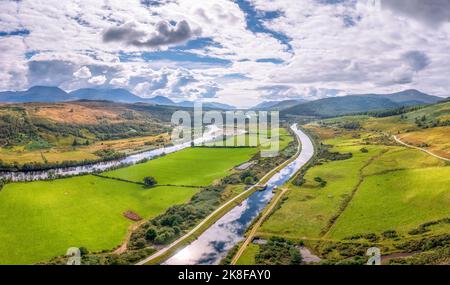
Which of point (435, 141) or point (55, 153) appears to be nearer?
point (435, 141)

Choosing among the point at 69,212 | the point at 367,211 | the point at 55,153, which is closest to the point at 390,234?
the point at 367,211

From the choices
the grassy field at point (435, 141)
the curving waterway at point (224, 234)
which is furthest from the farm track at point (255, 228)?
the grassy field at point (435, 141)

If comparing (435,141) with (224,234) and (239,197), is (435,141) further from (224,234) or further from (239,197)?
(224,234)

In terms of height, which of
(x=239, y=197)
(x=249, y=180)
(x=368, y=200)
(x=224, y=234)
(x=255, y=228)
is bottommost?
(x=224, y=234)

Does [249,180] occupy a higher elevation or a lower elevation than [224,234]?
higher

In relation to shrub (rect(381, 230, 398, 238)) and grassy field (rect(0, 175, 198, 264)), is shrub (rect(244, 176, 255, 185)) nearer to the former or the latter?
grassy field (rect(0, 175, 198, 264))
